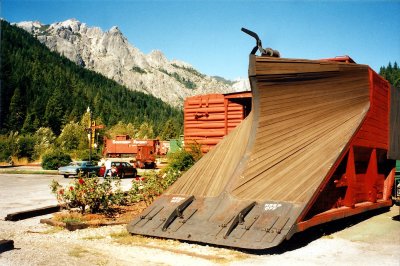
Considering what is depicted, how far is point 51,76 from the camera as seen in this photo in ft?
449

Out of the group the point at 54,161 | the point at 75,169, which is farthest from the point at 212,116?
the point at 54,161

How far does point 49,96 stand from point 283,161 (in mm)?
121305

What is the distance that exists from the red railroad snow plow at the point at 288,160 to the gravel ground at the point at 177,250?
49cm

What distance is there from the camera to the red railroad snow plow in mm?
8273

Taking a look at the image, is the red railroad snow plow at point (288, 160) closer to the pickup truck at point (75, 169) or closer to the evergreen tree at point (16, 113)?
the pickup truck at point (75, 169)

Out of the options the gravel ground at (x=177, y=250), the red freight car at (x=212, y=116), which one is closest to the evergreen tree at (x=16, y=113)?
the red freight car at (x=212, y=116)

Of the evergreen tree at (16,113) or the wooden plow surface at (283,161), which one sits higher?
the evergreen tree at (16,113)

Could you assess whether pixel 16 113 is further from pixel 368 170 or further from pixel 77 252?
pixel 368 170

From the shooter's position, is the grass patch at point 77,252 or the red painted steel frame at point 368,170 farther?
the red painted steel frame at point 368,170

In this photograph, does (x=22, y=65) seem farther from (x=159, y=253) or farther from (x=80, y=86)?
(x=159, y=253)

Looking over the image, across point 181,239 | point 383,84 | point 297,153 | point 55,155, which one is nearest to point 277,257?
point 181,239

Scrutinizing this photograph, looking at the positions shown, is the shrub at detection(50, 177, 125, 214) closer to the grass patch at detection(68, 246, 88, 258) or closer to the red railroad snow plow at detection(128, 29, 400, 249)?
the red railroad snow plow at detection(128, 29, 400, 249)

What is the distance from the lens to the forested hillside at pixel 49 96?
10194 cm

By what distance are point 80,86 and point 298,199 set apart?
5875 inches
